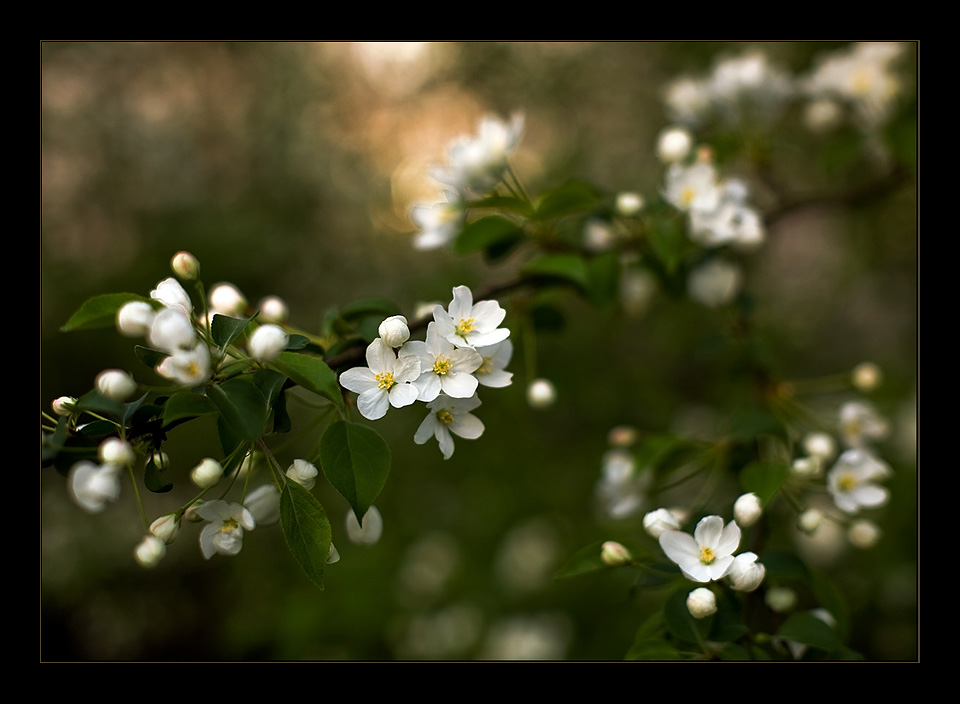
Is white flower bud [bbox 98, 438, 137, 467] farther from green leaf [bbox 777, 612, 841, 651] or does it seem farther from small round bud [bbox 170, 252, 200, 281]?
green leaf [bbox 777, 612, 841, 651]

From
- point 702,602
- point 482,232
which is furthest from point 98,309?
point 702,602

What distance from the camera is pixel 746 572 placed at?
3.32 feet

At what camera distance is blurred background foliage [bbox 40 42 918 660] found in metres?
2.66

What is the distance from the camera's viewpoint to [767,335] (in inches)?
113

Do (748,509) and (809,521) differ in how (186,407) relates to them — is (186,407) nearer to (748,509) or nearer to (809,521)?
(748,509)

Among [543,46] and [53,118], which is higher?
[543,46]

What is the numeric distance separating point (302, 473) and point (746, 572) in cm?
67

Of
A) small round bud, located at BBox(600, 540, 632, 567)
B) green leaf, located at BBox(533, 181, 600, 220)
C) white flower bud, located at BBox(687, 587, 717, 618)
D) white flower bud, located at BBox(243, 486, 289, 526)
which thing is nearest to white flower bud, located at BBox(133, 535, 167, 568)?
white flower bud, located at BBox(243, 486, 289, 526)

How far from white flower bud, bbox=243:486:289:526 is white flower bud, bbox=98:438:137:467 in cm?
23

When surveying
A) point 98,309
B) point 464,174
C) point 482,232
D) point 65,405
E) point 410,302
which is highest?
point 410,302

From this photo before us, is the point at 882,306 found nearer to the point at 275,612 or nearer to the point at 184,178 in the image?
the point at 275,612

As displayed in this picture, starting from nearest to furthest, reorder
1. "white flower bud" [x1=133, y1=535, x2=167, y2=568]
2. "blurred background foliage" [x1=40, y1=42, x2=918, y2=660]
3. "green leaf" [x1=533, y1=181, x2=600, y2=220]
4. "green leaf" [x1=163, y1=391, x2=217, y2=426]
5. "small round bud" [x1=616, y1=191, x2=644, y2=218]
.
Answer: "green leaf" [x1=163, y1=391, x2=217, y2=426], "white flower bud" [x1=133, y1=535, x2=167, y2=568], "green leaf" [x1=533, y1=181, x2=600, y2=220], "small round bud" [x1=616, y1=191, x2=644, y2=218], "blurred background foliage" [x1=40, y1=42, x2=918, y2=660]
